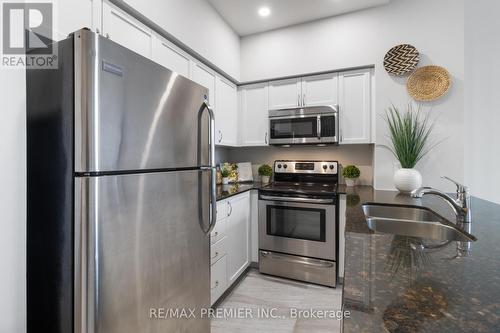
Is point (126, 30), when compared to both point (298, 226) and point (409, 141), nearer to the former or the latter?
point (298, 226)

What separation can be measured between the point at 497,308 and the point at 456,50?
2531 mm

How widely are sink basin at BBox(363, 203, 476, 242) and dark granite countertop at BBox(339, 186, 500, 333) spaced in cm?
28

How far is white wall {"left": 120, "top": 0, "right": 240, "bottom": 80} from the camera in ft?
5.57

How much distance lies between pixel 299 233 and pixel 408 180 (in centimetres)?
113

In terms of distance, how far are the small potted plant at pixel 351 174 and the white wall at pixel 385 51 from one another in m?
0.32

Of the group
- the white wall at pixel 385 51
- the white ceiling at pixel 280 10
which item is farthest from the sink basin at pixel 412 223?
the white ceiling at pixel 280 10

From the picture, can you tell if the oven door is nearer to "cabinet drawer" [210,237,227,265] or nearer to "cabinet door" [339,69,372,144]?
"cabinet drawer" [210,237,227,265]

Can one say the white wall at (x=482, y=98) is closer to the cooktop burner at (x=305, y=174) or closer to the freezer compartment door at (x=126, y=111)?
the cooktop burner at (x=305, y=174)

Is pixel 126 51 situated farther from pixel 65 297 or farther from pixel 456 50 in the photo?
pixel 456 50

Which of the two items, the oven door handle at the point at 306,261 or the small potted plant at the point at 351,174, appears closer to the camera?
the oven door handle at the point at 306,261

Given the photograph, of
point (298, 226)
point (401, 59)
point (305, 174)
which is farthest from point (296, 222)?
point (401, 59)

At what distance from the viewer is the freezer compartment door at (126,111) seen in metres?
0.83

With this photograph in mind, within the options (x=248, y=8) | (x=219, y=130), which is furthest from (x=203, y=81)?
(x=248, y=8)

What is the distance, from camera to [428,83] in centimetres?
225
